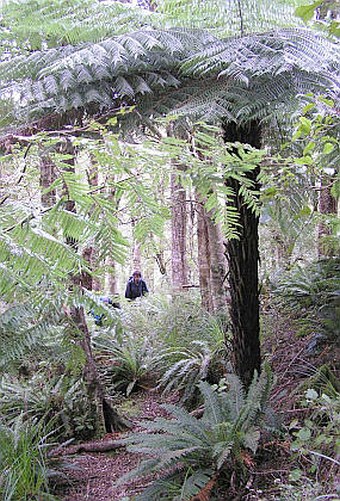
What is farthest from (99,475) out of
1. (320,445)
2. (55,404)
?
(320,445)

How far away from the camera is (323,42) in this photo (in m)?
2.55

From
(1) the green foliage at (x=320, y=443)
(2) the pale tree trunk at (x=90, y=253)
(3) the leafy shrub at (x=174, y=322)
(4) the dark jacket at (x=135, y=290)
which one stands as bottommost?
(1) the green foliage at (x=320, y=443)

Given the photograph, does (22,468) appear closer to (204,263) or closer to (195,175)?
(195,175)

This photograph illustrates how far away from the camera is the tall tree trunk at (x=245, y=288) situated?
121 inches

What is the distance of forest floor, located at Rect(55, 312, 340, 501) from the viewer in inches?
102

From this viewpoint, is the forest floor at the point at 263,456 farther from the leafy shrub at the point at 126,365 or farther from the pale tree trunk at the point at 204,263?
the pale tree trunk at the point at 204,263

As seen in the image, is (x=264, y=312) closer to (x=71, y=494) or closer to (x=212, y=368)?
(x=212, y=368)

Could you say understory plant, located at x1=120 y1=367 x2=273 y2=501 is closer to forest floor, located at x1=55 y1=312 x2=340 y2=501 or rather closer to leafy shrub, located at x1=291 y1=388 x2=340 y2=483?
forest floor, located at x1=55 y1=312 x2=340 y2=501

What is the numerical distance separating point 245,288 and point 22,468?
2064mm

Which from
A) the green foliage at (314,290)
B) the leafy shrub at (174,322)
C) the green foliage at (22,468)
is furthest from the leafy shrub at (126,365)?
the green foliage at (314,290)

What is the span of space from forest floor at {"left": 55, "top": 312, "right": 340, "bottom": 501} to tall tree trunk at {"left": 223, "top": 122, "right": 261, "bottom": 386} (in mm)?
378

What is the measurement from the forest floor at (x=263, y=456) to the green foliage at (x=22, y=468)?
25 centimetres

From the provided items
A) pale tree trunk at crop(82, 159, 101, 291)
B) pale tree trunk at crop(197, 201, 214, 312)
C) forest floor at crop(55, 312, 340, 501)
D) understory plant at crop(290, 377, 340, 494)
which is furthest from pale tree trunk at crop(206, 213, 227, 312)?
understory plant at crop(290, 377, 340, 494)

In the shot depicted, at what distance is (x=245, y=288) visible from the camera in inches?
126
